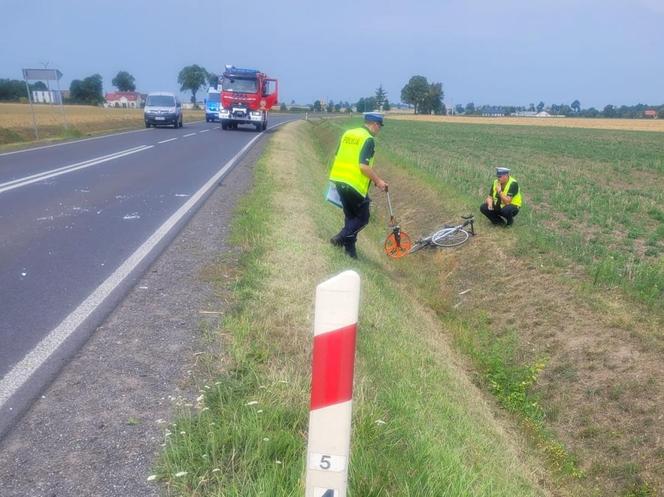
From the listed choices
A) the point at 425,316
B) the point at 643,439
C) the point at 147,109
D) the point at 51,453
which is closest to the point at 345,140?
the point at 425,316

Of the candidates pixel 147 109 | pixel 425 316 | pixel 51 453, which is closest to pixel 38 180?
pixel 425 316

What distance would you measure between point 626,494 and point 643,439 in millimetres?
581

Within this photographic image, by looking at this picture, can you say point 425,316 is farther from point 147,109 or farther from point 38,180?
point 147,109

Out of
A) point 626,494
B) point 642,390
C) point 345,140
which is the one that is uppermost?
point 345,140

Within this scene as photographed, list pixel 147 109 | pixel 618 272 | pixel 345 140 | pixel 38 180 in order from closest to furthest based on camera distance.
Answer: pixel 345 140 → pixel 618 272 → pixel 38 180 → pixel 147 109

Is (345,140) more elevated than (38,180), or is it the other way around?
(345,140)

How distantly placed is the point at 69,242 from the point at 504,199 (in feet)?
23.2

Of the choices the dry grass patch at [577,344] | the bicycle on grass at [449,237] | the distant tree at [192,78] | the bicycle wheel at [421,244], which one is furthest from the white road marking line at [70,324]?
the distant tree at [192,78]

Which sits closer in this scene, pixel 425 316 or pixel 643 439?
pixel 643 439

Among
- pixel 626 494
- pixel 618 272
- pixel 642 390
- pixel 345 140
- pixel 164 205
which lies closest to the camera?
pixel 626 494

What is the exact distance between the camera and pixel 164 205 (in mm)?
10523

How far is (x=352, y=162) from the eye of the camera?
8.03m

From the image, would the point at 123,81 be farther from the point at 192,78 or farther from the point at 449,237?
the point at 449,237

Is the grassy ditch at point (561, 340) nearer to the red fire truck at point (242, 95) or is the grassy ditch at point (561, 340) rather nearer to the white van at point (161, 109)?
the red fire truck at point (242, 95)
